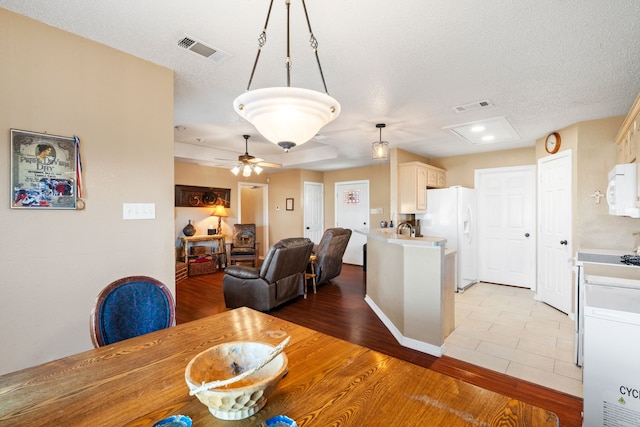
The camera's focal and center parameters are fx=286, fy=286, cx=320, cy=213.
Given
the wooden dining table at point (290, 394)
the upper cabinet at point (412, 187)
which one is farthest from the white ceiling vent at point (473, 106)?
the wooden dining table at point (290, 394)

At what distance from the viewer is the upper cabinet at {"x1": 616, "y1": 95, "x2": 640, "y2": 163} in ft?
7.52

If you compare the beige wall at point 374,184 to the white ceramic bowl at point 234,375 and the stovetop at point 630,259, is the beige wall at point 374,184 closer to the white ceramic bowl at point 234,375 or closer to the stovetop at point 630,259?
the stovetop at point 630,259

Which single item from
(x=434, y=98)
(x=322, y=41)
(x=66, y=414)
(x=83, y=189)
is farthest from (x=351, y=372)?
(x=434, y=98)

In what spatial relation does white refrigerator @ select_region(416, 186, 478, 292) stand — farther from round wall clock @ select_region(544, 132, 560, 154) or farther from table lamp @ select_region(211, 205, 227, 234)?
table lamp @ select_region(211, 205, 227, 234)

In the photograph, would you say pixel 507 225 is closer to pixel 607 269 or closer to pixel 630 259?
pixel 630 259

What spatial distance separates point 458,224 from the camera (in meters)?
4.71

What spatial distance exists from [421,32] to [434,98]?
1123 mm

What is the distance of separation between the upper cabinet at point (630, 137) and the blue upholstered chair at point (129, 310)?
360cm

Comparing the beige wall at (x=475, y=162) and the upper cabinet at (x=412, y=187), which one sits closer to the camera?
the upper cabinet at (x=412, y=187)

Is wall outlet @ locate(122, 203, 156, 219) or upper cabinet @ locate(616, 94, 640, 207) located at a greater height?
upper cabinet @ locate(616, 94, 640, 207)

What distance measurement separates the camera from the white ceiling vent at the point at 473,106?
2924 mm

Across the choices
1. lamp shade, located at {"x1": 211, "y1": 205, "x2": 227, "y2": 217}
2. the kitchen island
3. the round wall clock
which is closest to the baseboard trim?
the kitchen island

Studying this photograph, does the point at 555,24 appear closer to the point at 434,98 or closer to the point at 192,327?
the point at 434,98

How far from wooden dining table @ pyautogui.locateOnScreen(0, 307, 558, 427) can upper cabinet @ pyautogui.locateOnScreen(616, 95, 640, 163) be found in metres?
2.69
